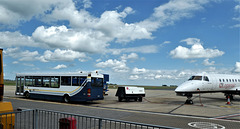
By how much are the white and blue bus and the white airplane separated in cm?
726

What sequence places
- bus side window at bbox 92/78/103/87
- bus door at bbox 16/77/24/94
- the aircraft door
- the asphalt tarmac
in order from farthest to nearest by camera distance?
bus door at bbox 16/77/24/94
the aircraft door
bus side window at bbox 92/78/103/87
the asphalt tarmac

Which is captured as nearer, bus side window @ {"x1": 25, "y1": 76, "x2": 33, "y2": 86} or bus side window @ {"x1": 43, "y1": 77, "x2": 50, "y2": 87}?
bus side window @ {"x1": 43, "y1": 77, "x2": 50, "y2": 87}

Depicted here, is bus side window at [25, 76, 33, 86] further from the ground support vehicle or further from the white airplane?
the white airplane

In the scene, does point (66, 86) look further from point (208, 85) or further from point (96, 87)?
point (208, 85)

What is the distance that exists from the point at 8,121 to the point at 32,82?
1574 centimetres

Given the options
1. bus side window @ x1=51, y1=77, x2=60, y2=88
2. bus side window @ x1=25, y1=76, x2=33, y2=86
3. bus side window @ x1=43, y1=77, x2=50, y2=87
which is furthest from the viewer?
bus side window @ x1=25, y1=76, x2=33, y2=86

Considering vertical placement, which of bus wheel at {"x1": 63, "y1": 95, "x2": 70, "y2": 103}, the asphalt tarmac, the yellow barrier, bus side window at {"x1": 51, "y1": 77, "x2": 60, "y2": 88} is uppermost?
bus side window at {"x1": 51, "y1": 77, "x2": 60, "y2": 88}

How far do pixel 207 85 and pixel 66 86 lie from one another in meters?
13.7

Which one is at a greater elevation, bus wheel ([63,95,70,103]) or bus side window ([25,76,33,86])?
bus side window ([25,76,33,86])

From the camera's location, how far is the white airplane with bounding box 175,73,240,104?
60.2 feet

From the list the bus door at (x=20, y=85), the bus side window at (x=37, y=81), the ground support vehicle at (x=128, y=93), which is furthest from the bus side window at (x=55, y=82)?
the ground support vehicle at (x=128, y=93)

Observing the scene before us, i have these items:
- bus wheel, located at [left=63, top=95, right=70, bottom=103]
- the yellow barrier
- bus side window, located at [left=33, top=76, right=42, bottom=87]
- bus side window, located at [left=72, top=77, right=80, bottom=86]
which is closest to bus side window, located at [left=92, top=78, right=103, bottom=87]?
bus side window, located at [left=72, top=77, right=80, bottom=86]

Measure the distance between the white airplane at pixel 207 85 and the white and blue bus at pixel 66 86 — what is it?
7.26 m

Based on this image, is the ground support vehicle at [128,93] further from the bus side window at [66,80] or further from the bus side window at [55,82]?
the bus side window at [55,82]
